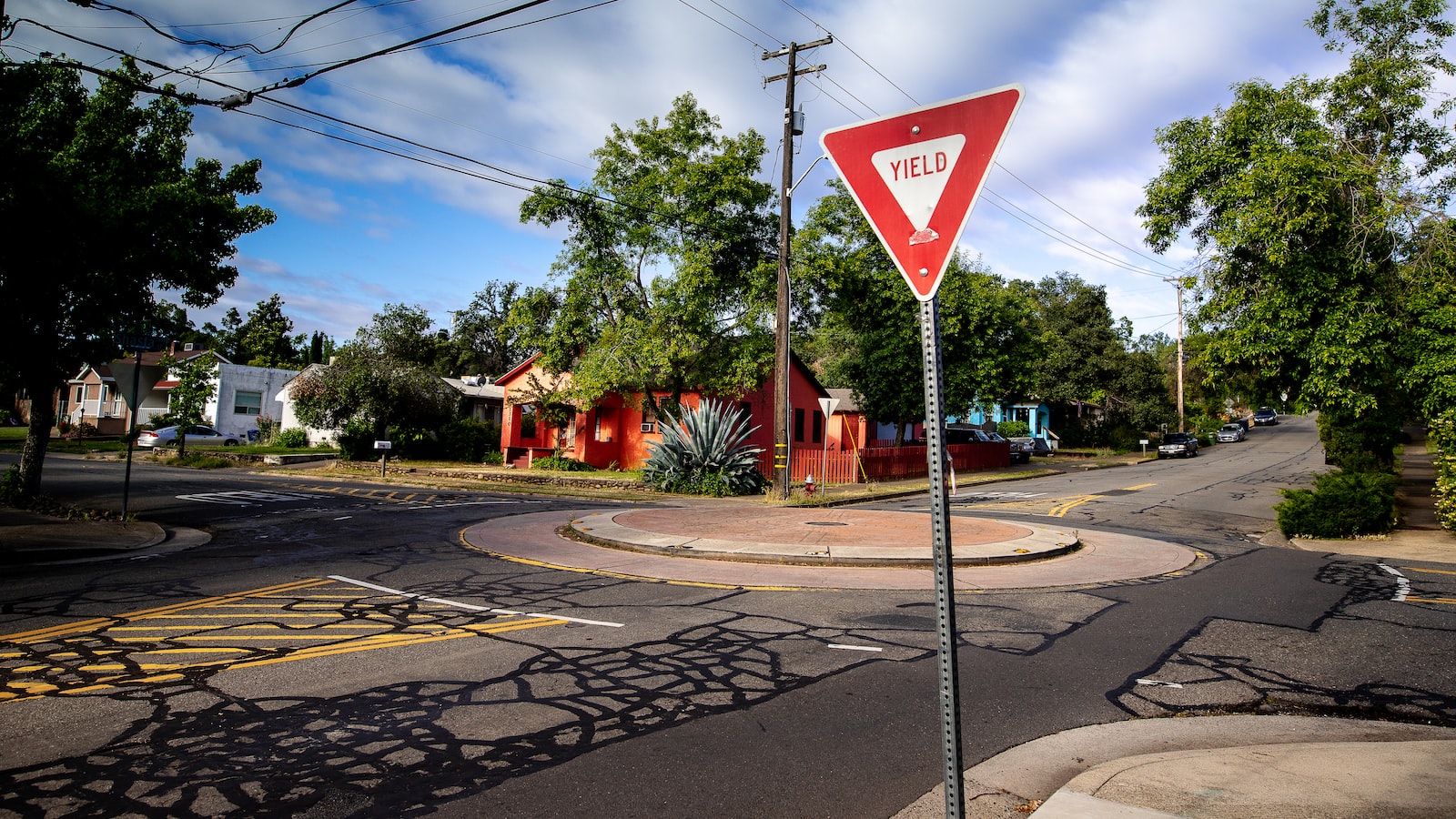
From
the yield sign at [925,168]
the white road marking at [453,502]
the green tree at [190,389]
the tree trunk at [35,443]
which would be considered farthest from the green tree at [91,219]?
the green tree at [190,389]

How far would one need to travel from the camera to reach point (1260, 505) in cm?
2062

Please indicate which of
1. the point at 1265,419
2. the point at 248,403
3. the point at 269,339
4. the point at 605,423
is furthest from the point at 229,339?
the point at 1265,419

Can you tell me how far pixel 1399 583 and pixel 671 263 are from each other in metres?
21.4

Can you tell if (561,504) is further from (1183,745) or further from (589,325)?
(1183,745)

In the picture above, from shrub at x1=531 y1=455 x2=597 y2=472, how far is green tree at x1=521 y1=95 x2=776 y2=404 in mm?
4094

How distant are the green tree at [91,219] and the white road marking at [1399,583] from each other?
18939mm

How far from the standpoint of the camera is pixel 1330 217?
1581 cm

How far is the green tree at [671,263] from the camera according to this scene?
2586 cm

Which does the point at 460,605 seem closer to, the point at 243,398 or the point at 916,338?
the point at 916,338

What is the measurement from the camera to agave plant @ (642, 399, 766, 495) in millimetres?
22938

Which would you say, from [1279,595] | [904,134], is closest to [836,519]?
[1279,595]

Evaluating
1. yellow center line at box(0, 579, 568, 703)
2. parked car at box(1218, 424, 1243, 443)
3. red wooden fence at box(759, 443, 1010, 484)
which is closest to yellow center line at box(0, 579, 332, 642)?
yellow center line at box(0, 579, 568, 703)

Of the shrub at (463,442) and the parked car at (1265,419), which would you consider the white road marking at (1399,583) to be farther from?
the parked car at (1265,419)

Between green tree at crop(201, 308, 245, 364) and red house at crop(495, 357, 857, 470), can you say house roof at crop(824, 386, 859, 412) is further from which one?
green tree at crop(201, 308, 245, 364)
